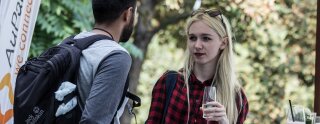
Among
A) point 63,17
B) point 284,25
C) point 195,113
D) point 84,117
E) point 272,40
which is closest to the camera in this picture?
point 84,117

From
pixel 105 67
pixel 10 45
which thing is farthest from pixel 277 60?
pixel 105 67

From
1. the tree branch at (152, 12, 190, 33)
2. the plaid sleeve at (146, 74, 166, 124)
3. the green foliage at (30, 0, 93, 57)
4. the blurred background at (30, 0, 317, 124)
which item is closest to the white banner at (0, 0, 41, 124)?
the plaid sleeve at (146, 74, 166, 124)

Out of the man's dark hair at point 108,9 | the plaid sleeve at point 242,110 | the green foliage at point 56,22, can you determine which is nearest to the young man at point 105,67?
the man's dark hair at point 108,9

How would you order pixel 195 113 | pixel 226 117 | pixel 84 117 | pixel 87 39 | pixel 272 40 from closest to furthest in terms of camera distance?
pixel 84 117, pixel 87 39, pixel 226 117, pixel 195 113, pixel 272 40

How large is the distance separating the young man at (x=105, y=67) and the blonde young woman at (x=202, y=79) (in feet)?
2.42

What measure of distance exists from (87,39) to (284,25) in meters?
10.2

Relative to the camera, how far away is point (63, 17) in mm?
6832

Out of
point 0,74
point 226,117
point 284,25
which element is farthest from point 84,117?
point 284,25

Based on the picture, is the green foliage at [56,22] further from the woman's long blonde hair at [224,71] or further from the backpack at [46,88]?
the backpack at [46,88]

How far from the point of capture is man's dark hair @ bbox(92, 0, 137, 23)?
2572 millimetres

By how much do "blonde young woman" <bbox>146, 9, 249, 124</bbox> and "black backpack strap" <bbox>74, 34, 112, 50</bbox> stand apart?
843 mm

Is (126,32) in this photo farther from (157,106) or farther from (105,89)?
(157,106)

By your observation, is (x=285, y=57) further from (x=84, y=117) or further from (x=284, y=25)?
(x=84, y=117)

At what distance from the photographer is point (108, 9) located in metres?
2.57
